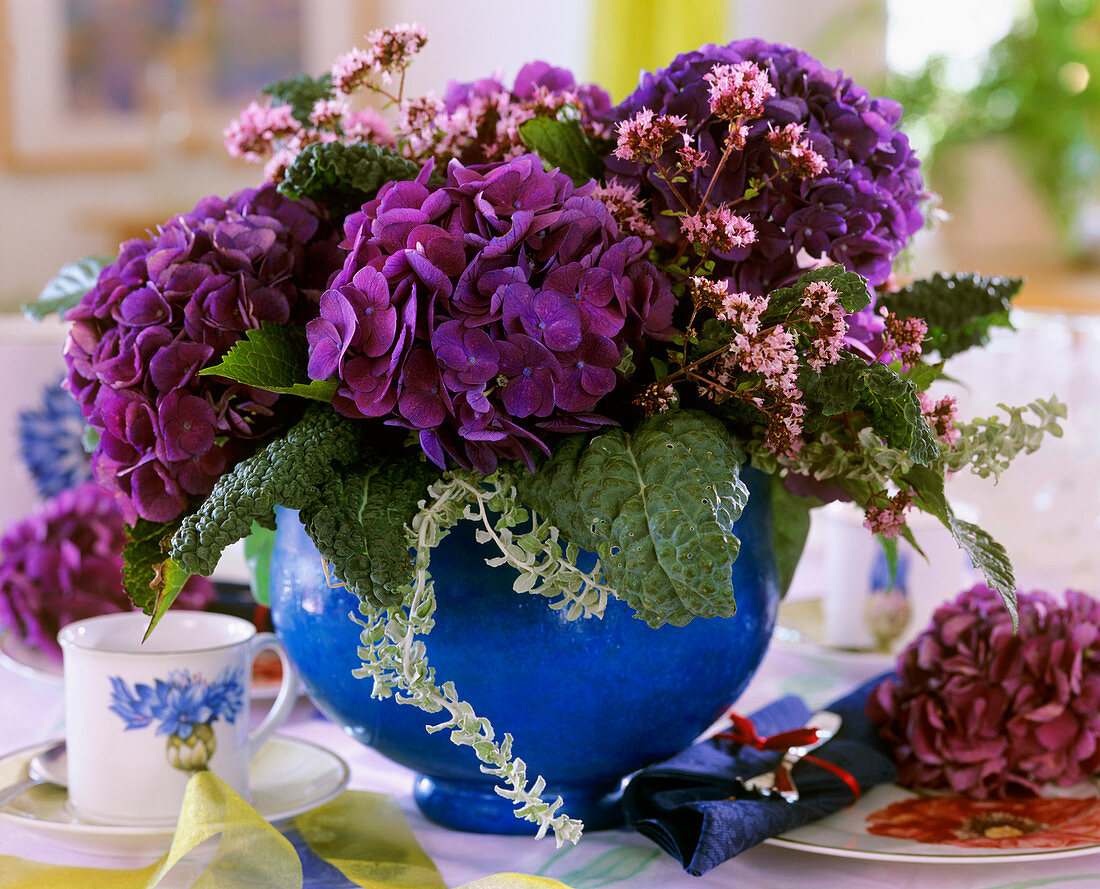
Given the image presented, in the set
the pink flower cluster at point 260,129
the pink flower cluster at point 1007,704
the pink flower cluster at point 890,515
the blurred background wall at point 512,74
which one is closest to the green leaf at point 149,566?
the pink flower cluster at point 260,129

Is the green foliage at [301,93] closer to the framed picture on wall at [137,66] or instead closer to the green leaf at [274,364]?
the green leaf at [274,364]

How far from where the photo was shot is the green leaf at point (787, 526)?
25.0 inches

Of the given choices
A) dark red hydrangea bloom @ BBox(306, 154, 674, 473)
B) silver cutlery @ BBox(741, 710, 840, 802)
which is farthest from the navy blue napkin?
dark red hydrangea bloom @ BBox(306, 154, 674, 473)

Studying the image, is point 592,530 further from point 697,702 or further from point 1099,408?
point 1099,408

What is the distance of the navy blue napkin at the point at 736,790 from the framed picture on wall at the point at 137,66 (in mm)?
3341

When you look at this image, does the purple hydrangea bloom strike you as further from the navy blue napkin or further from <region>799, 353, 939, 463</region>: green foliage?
<region>799, 353, 939, 463</region>: green foliage

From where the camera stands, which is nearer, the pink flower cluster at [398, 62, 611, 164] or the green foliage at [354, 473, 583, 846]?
the green foliage at [354, 473, 583, 846]

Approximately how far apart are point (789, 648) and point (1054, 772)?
27 centimetres

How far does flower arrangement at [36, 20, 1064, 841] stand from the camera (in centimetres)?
48

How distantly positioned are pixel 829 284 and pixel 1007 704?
1.04 feet

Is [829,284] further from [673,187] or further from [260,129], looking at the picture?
[260,129]

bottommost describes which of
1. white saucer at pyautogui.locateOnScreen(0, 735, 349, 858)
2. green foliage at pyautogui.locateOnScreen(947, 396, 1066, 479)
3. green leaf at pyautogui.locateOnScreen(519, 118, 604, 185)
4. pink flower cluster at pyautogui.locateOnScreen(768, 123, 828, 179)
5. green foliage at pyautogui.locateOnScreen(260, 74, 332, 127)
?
white saucer at pyautogui.locateOnScreen(0, 735, 349, 858)

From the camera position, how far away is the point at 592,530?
48 centimetres

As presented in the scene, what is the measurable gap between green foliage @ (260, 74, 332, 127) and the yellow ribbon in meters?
0.39
